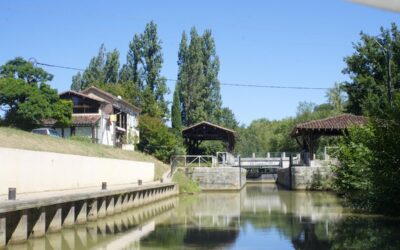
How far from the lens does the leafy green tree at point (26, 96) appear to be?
37.4 m

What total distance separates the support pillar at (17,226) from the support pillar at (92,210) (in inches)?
264

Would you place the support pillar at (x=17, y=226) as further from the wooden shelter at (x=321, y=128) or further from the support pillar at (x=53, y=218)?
the wooden shelter at (x=321, y=128)

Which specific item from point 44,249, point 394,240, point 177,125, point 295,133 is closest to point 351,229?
point 394,240

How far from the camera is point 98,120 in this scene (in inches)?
1970

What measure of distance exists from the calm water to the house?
25106mm

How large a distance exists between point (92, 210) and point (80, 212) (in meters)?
1.61

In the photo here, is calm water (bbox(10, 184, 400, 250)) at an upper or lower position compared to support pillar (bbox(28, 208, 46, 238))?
lower

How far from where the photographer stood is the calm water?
1452cm

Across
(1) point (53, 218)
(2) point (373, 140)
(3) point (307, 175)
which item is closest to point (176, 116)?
(3) point (307, 175)

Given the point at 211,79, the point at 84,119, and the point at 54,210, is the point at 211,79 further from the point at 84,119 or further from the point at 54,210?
the point at 54,210

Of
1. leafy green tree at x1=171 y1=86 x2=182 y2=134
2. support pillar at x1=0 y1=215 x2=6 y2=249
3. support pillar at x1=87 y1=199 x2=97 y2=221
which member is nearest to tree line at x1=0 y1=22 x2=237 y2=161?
leafy green tree at x1=171 y1=86 x2=182 y2=134

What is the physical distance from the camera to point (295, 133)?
156 feet

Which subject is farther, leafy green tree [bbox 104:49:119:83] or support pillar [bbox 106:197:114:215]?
leafy green tree [bbox 104:49:119:83]

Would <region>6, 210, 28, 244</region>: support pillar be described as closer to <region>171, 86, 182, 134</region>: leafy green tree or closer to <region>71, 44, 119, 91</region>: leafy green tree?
<region>171, 86, 182, 134</region>: leafy green tree
